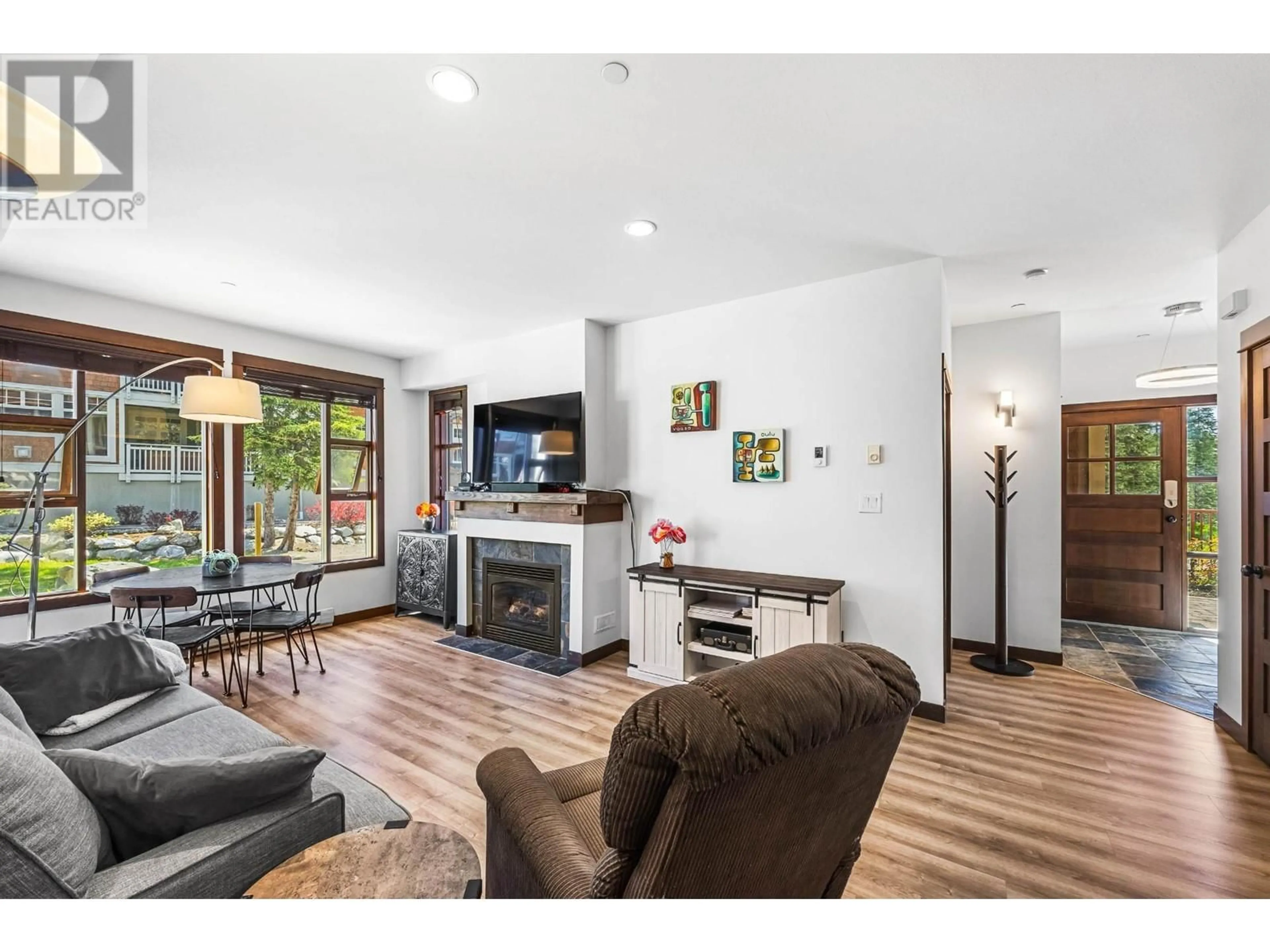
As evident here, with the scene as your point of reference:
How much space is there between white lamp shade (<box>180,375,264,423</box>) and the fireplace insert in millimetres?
2130

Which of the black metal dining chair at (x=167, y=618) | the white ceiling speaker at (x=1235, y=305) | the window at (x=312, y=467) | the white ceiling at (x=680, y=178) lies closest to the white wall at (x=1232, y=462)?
the white ceiling speaker at (x=1235, y=305)

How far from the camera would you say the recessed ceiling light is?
1.59 meters

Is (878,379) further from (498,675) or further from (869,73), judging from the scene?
(498,675)

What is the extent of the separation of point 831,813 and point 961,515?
3.85 m

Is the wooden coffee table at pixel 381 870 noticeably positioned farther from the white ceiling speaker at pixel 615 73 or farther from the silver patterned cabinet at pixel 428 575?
the silver patterned cabinet at pixel 428 575

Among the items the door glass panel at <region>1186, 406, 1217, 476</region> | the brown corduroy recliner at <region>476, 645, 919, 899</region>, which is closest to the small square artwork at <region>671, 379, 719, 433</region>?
the brown corduroy recliner at <region>476, 645, 919, 899</region>

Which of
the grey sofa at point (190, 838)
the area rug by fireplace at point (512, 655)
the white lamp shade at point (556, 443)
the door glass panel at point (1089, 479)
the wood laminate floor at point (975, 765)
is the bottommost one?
the area rug by fireplace at point (512, 655)

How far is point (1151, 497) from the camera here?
4.83 metres

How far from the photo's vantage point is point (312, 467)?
4.91 m

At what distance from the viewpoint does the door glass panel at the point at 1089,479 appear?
502 centimetres

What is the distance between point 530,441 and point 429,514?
1.61 meters

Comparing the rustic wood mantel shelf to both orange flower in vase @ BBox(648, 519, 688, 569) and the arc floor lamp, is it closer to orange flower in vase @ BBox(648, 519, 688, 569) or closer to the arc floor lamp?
orange flower in vase @ BBox(648, 519, 688, 569)

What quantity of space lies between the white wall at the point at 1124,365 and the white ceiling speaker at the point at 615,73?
530cm

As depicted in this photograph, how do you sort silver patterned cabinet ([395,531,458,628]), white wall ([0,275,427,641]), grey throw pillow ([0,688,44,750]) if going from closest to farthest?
grey throw pillow ([0,688,44,750]), white wall ([0,275,427,641]), silver patterned cabinet ([395,531,458,628])
